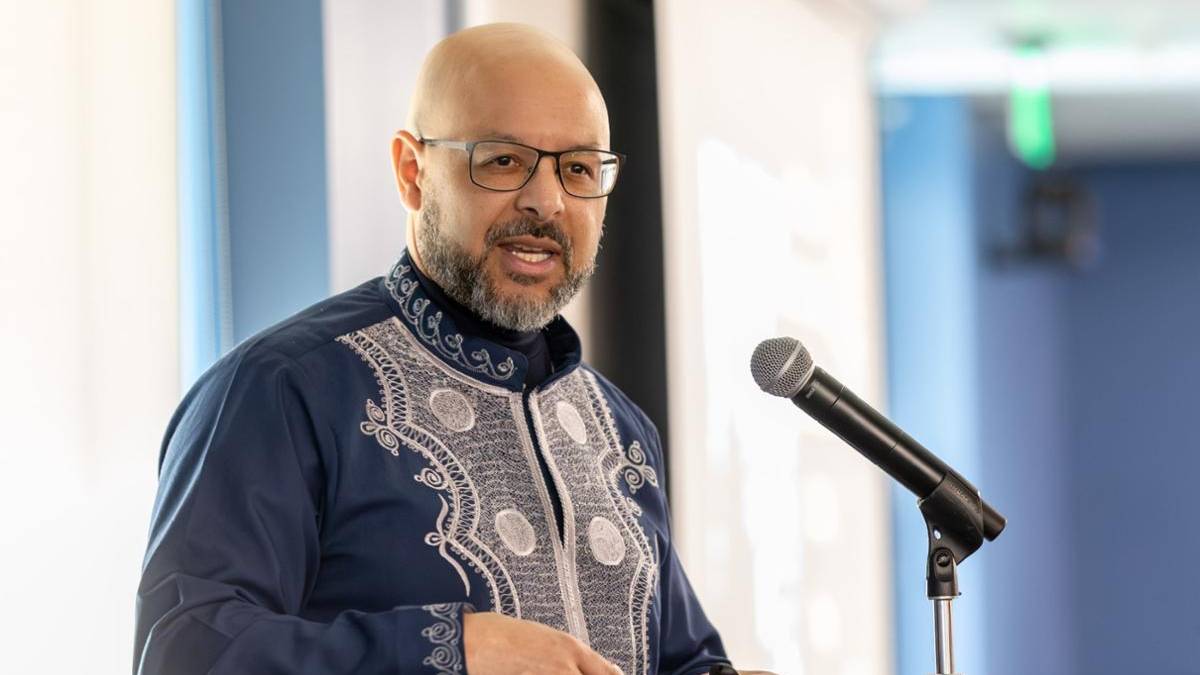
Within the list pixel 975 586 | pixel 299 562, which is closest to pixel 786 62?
pixel 299 562

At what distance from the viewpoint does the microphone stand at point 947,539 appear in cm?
156

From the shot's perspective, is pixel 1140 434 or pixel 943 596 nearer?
pixel 943 596

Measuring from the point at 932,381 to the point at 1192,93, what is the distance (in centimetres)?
186

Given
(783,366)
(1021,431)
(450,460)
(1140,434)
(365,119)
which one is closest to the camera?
(783,366)

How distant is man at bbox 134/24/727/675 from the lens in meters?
1.46

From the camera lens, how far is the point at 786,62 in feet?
12.0

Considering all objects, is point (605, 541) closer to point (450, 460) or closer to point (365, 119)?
Answer: point (450, 460)

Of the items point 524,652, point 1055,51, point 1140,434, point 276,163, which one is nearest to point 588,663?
point 524,652

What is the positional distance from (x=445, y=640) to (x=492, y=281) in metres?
0.47

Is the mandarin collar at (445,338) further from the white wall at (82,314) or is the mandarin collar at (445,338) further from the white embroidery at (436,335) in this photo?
the white wall at (82,314)

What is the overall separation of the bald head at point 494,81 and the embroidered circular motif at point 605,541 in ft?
1.43

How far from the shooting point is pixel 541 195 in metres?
1.76

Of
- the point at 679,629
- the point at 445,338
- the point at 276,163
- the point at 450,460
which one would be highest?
the point at 276,163

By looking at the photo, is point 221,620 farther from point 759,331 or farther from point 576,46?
point 759,331
